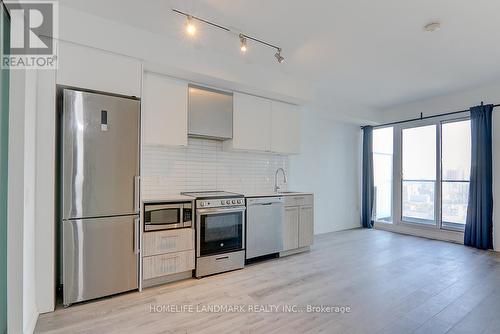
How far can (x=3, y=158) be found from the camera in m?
1.97

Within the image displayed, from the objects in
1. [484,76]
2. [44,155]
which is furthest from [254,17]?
[484,76]

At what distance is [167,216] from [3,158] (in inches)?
63.3

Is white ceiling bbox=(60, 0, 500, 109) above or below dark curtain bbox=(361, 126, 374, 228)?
above

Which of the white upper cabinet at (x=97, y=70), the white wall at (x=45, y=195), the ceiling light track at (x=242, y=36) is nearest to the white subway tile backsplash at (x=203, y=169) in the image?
the white upper cabinet at (x=97, y=70)

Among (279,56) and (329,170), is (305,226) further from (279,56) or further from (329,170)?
(279,56)

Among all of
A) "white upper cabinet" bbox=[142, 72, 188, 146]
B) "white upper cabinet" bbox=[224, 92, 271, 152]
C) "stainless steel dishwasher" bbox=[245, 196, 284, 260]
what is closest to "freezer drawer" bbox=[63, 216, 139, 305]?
"white upper cabinet" bbox=[142, 72, 188, 146]

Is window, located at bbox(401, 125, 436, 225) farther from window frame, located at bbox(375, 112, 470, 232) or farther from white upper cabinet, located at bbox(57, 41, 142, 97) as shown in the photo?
white upper cabinet, located at bbox(57, 41, 142, 97)

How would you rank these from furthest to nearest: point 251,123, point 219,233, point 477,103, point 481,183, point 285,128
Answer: point 477,103 < point 481,183 < point 285,128 < point 251,123 < point 219,233

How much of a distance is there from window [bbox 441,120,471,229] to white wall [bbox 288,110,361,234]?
6.03 ft

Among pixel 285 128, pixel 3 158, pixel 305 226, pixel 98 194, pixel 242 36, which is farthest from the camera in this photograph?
pixel 285 128

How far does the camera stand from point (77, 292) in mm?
2596

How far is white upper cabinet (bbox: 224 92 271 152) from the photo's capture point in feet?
13.4

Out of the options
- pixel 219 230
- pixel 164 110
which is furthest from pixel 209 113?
pixel 219 230

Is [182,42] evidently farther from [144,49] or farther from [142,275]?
[142,275]
